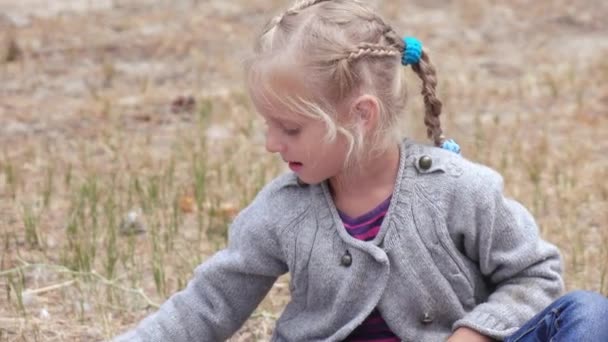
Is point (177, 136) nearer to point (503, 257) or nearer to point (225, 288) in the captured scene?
point (225, 288)

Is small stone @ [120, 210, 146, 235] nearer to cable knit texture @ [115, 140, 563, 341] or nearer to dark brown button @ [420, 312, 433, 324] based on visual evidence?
cable knit texture @ [115, 140, 563, 341]

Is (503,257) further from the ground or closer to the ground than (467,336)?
further from the ground

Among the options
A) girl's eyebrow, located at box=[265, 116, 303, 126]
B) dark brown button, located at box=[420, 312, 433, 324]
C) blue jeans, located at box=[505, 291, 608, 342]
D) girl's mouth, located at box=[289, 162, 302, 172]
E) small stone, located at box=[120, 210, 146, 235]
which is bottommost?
small stone, located at box=[120, 210, 146, 235]

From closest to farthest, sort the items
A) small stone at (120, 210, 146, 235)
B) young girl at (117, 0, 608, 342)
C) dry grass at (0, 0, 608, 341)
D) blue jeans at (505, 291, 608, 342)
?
1. blue jeans at (505, 291, 608, 342)
2. young girl at (117, 0, 608, 342)
3. dry grass at (0, 0, 608, 341)
4. small stone at (120, 210, 146, 235)

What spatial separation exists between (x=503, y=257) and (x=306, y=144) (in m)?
0.49

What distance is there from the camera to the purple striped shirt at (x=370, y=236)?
2.84m

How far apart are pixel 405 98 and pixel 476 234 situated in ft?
1.12

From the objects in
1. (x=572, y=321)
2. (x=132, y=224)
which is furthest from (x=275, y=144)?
(x=132, y=224)

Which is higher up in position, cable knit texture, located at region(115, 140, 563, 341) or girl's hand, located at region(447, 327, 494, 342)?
cable knit texture, located at region(115, 140, 563, 341)

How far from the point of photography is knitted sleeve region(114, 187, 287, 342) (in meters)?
2.92

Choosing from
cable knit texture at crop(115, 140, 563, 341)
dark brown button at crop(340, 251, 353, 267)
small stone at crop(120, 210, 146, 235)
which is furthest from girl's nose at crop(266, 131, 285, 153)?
small stone at crop(120, 210, 146, 235)

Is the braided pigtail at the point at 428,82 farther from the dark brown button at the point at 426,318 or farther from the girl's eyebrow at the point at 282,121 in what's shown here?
the dark brown button at the point at 426,318

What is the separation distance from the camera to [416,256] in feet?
9.16

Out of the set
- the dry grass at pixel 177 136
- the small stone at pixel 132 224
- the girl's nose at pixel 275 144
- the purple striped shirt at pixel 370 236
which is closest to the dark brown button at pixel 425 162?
the purple striped shirt at pixel 370 236
